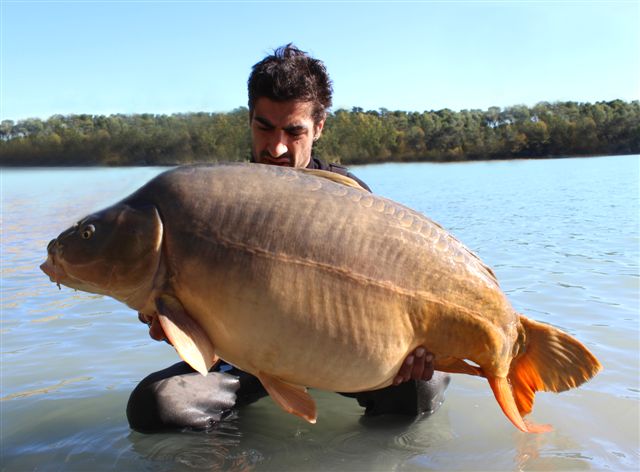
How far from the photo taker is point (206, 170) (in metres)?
2.40

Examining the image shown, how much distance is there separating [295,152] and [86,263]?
1.49m

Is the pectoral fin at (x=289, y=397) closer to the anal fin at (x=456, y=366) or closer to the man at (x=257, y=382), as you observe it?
the anal fin at (x=456, y=366)

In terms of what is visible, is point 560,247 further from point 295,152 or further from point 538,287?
point 295,152

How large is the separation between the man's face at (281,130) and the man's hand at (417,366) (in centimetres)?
140

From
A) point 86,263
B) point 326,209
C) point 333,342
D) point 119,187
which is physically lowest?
point 119,187

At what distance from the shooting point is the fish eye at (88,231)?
2.33m

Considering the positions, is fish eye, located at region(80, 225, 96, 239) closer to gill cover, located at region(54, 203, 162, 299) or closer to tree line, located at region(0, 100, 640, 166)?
gill cover, located at region(54, 203, 162, 299)

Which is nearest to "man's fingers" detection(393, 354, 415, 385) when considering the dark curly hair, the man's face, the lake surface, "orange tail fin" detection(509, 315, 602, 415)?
"orange tail fin" detection(509, 315, 602, 415)

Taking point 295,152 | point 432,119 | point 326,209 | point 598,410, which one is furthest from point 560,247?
point 432,119

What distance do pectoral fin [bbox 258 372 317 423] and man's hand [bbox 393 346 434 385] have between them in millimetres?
380

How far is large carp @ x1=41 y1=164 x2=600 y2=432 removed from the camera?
2.22 m

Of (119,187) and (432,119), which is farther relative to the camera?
(432,119)

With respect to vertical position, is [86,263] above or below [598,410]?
above

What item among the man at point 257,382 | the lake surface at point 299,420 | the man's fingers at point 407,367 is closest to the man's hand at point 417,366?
the man's fingers at point 407,367
